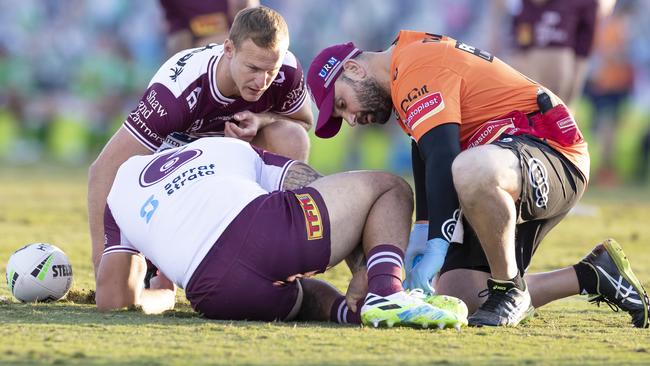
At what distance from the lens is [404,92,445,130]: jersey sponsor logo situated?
17.0 feet

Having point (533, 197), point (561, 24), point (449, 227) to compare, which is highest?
point (561, 24)

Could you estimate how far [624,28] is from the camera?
56.5 ft

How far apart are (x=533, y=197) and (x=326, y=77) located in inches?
50.2

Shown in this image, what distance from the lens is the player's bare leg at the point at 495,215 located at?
4.99 meters

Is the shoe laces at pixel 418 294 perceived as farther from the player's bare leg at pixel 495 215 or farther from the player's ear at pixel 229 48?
the player's ear at pixel 229 48

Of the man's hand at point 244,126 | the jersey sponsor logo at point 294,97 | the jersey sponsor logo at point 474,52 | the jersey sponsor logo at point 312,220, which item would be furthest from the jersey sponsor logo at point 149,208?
the jersey sponsor logo at point 294,97

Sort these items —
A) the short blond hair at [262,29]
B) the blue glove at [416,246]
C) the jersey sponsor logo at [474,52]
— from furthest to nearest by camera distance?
the short blond hair at [262,29] < the jersey sponsor logo at [474,52] < the blue glove at [416,246]

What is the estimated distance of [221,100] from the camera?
254 inches

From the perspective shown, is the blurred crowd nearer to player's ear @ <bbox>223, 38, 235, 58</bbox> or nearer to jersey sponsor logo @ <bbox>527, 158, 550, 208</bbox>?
player's ear @ <bbox>223, 38, 235, 58</bbox>

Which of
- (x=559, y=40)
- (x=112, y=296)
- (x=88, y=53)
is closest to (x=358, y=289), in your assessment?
(x=112, y=296)

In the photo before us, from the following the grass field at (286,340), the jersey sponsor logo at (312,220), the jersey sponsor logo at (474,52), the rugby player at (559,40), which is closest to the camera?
the grass field at (286,340)

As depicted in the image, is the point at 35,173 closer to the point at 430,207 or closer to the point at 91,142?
the point at 91,142

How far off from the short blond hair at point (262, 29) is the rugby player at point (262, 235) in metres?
0.82

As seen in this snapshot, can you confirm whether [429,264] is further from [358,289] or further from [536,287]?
[536,287]
